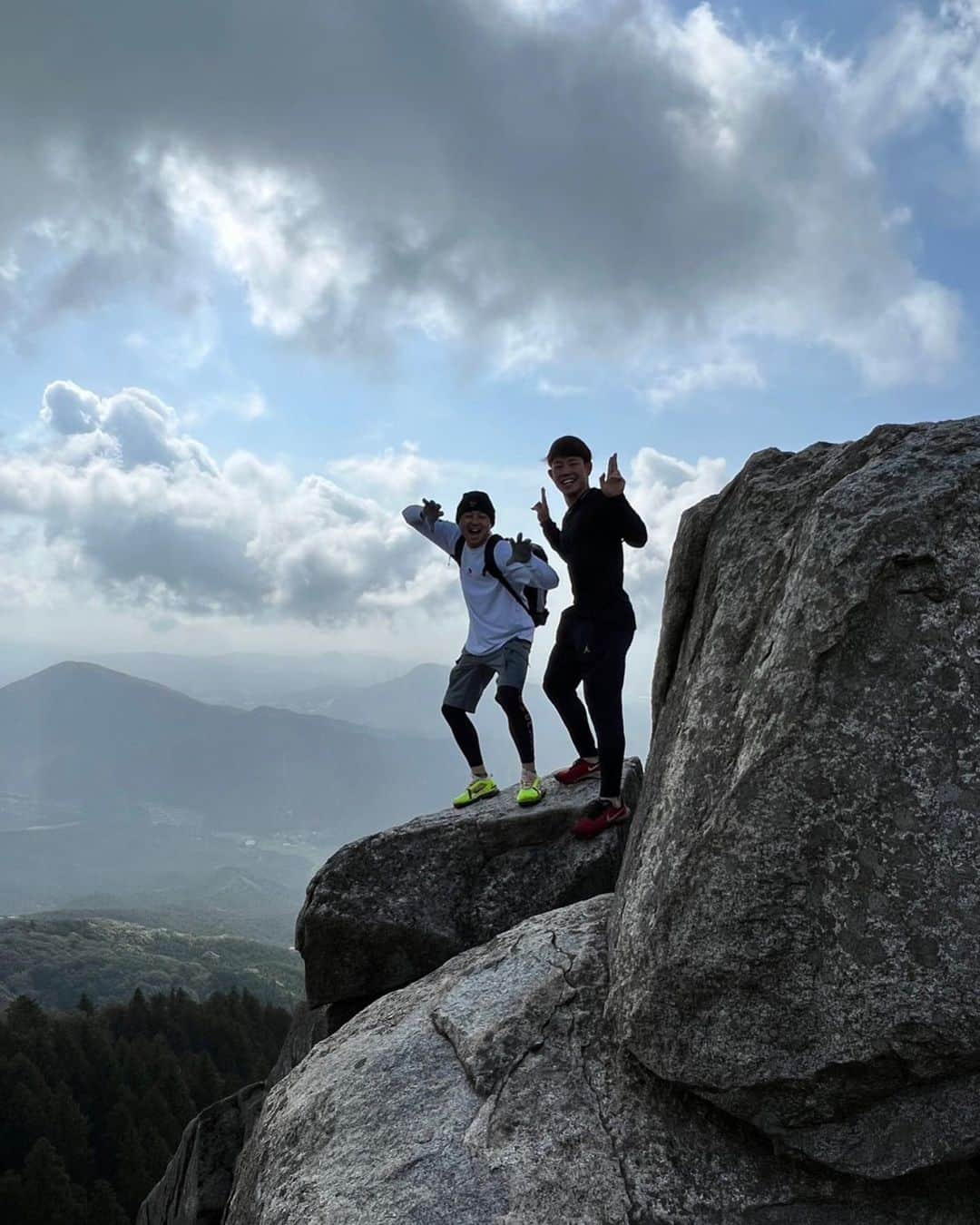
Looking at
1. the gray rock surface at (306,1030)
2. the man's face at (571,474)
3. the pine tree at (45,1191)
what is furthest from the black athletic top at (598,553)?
the pine tree at (45,1191)

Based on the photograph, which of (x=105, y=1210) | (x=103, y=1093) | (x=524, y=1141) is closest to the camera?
(x=524, y=1141)

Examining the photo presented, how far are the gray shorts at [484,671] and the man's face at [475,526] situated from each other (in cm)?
161

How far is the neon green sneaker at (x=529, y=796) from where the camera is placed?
490 inches

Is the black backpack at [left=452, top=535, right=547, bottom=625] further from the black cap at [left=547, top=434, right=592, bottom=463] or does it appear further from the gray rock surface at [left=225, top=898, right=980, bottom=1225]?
the gray rock surface at [left=225, top=898, right=980, bottom=1225]

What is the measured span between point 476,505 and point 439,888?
5662mm

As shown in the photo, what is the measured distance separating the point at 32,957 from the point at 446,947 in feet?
588

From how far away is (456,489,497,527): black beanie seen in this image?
1302 cm

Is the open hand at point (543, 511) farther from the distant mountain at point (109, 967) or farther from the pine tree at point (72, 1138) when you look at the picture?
the distant mountain at point (109, 967)

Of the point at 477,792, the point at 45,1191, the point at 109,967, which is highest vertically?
the point at 477,792

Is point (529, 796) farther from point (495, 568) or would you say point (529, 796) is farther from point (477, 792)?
point (495, 568)

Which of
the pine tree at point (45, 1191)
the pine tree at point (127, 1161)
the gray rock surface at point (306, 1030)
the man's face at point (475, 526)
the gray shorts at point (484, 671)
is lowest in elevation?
the pine tree at point (127, 1161)

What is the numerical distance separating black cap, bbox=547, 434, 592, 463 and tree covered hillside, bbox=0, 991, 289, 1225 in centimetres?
6257

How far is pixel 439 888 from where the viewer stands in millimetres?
12242

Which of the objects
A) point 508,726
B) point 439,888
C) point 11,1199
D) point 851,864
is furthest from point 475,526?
point 11,1199
